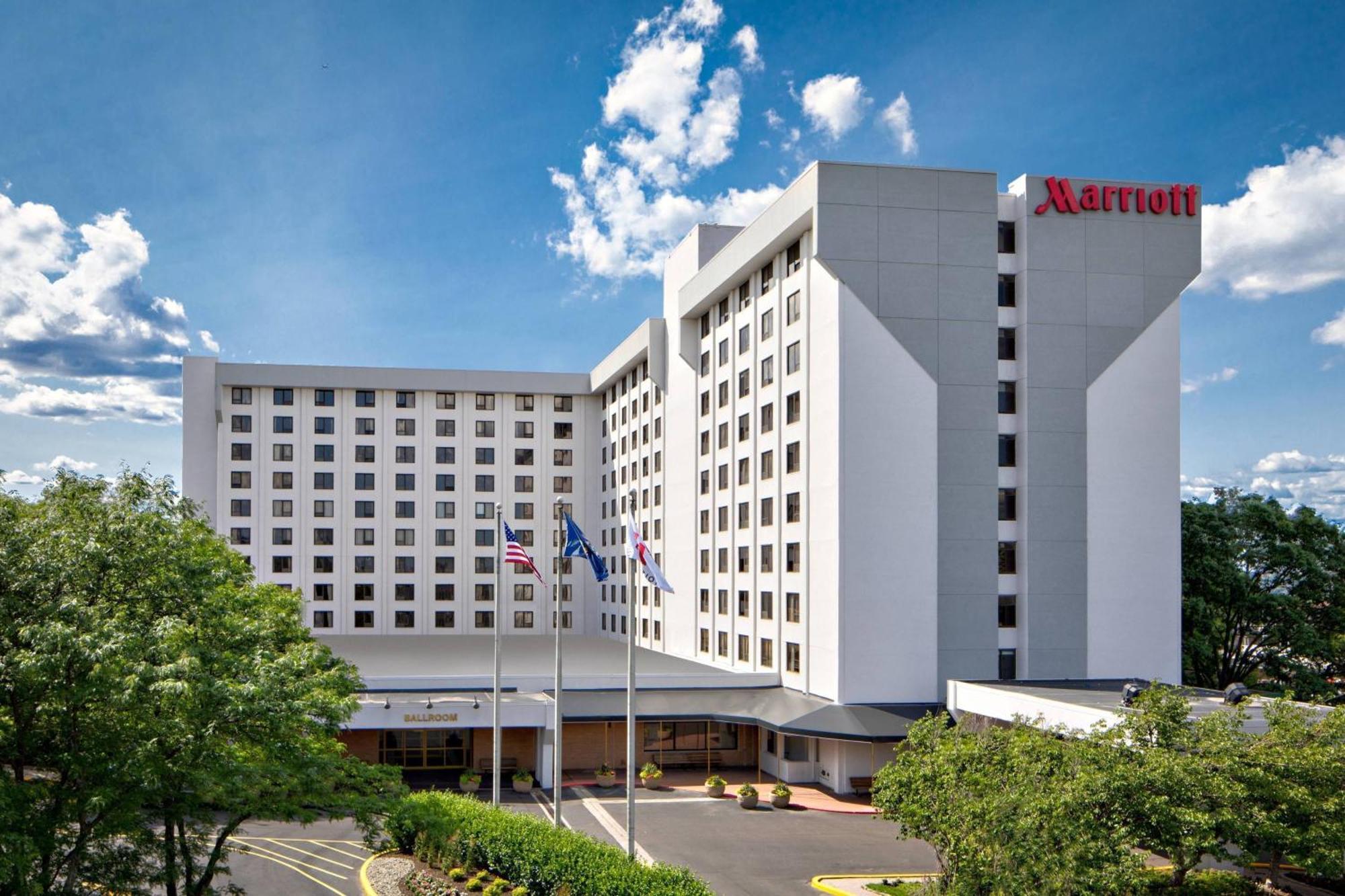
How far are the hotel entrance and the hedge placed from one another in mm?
18155

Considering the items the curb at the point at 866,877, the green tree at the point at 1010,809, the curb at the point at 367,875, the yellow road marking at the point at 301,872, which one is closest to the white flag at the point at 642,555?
the green tree at the point at 1010,809

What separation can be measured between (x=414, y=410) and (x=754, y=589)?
44.1 meters

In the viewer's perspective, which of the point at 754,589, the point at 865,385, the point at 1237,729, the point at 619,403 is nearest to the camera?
the point at 1237,729

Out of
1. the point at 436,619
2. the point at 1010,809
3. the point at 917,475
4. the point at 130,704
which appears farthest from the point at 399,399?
the point at 1010,809

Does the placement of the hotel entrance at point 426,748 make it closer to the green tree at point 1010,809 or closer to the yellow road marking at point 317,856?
the yellow road marking at point 317,856

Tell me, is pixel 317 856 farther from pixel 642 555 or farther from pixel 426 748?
pixel 642 555

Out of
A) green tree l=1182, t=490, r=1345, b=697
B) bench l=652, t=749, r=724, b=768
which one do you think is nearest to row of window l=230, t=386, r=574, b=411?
bench l=652, t=749, r=724, b=768

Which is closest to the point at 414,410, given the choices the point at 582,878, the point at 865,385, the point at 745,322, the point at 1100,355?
the point at 745,322

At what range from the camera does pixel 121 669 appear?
68.4ft

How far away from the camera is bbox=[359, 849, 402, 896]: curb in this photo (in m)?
33.1

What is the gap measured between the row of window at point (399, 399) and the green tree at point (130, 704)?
2565 inches

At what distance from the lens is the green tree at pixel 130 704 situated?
2061 centimetres

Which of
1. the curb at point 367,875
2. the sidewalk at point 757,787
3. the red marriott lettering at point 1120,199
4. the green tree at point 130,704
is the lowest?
the sidewalk at point 757,787

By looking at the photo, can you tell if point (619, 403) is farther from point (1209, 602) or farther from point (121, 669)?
point (121, 669)
